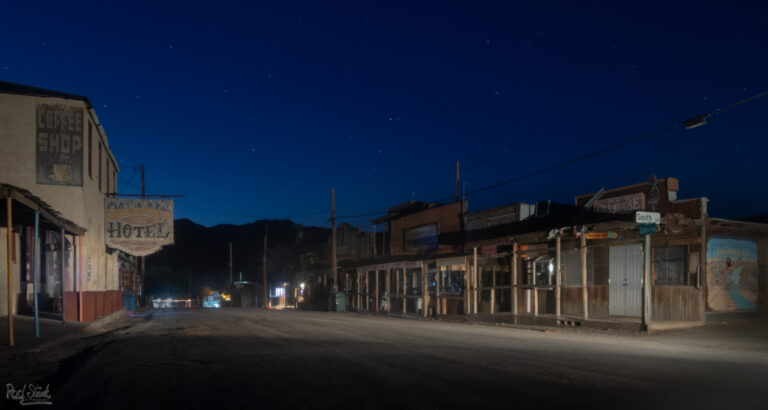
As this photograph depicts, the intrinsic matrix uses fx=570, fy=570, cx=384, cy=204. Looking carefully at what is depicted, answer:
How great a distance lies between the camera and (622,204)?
2172cm

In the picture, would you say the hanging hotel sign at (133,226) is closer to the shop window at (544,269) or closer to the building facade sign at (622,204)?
the shop window at (544,269)

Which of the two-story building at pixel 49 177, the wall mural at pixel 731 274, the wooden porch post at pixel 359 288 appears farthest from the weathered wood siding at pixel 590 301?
the wooden porch post at pixel 359 288

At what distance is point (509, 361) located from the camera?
985 centimetres

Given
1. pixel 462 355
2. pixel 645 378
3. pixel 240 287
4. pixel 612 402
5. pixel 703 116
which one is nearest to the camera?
pixel 612 402

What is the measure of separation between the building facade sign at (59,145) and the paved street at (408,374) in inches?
418

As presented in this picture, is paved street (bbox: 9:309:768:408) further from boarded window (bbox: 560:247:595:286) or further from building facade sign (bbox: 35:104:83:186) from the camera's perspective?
building facade sign (bbox: 35:104:83:186)

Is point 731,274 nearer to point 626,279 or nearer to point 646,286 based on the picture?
point 626,279

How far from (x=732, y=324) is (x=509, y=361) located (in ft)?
36.9

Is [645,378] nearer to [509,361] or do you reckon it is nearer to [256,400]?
[509,361]

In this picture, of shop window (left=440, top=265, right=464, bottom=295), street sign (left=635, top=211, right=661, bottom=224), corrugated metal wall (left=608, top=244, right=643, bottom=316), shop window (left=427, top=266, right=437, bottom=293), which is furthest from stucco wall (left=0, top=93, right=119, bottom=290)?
corrugated metal wall (left=608, top=244, right=643, bottom=316)

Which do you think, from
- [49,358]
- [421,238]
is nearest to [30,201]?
[49,358]

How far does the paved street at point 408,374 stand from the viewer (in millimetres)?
6652

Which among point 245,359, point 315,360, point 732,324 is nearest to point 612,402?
point 315,360

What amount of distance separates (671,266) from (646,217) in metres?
3.84
